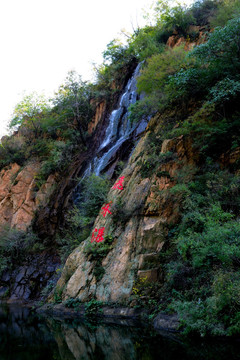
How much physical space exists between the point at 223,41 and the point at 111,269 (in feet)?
35.0

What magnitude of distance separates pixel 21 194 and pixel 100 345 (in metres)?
20.9

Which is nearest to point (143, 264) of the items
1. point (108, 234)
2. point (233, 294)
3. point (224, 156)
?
point (108, 234)

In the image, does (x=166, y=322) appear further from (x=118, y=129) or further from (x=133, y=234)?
(x=118, y=129)

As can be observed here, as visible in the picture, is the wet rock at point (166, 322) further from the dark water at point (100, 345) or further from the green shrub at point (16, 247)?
the green shrub at point (16, 247)

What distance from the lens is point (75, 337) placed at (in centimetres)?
760

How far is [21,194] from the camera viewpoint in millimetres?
25281

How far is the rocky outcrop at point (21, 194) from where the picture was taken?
76.6ft

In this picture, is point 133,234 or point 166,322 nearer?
point 166,322

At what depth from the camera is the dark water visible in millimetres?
5261

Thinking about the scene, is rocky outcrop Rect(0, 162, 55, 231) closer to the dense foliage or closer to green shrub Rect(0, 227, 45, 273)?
green shrub Rect(0, 227, 45, 273)

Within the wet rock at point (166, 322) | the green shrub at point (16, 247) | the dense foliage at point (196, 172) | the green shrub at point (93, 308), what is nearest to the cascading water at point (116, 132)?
the dense foliage at point (196, 172)

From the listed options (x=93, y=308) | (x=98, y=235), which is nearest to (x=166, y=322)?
(x=93, y=308)

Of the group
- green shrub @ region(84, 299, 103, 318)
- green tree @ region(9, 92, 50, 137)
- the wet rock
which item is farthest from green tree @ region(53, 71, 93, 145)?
the wet rock

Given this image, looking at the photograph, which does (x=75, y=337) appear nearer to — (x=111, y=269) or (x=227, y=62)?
(x=111, y=269)
